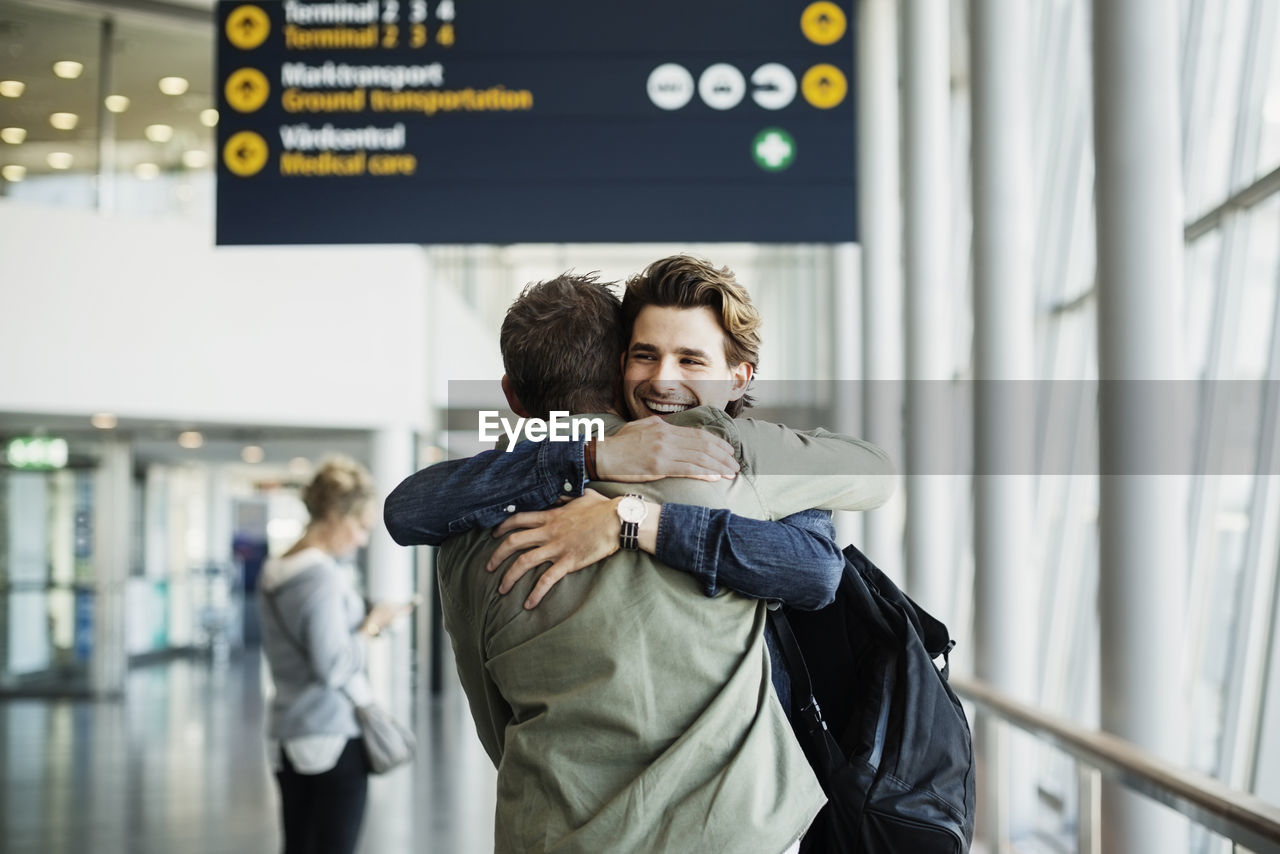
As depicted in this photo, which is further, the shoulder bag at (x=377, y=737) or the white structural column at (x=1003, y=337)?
the white structural column at (x=1003, y=337)

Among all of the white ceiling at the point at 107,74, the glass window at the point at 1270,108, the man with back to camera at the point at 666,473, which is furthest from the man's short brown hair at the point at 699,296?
the white ceiling at the point at 107,74

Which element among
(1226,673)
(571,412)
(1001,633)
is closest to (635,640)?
(571,412)

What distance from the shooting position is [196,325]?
40.4 ft

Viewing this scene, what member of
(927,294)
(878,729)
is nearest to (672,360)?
(878,729)

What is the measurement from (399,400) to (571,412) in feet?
39.7

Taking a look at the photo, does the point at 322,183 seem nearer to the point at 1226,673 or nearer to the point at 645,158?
the point at 645,158

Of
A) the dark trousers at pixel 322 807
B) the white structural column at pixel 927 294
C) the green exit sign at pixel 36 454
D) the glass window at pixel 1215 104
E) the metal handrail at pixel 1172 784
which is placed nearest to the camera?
the metal handrail at pixel 1172 784

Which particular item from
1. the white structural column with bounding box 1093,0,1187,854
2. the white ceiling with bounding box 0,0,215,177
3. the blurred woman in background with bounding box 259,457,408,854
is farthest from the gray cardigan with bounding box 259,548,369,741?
the white ceiling with bounding box 0,0,215,177

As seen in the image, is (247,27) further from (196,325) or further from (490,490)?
(196,325)

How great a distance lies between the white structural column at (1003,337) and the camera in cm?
614

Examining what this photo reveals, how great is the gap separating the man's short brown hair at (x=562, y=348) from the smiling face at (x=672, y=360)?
62 mm

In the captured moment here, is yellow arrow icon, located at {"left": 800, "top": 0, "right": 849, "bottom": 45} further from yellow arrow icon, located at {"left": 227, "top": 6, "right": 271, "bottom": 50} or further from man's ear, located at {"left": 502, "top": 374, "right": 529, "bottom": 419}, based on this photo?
man's ear, located at {"left": 502, "top": 374, "right": 529, "bottom": 419}

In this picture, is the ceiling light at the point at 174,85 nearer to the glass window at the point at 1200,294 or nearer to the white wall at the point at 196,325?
the white wall at the point at 196,325

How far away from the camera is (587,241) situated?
440 cm
